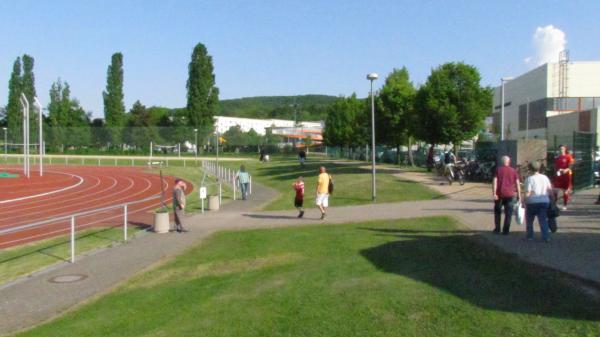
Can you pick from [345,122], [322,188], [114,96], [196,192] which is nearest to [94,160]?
[114,96]

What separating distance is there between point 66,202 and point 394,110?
2535 cm

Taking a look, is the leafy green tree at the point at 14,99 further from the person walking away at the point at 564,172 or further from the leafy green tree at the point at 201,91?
the person walking away at the point at 564,172

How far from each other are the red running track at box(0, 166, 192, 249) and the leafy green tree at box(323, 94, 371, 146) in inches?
1060

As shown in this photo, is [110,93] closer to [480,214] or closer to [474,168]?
[474,168]

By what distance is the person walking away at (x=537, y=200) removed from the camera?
1081cm

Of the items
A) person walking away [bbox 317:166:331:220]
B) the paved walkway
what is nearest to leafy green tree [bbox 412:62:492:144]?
the paved walkway

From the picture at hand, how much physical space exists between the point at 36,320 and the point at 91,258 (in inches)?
185

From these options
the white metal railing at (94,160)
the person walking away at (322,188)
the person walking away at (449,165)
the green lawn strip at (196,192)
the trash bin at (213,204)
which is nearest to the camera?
the person walking away at (322,188)

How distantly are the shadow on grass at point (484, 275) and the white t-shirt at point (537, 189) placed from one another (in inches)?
47.5

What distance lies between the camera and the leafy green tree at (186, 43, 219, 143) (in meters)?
95.5

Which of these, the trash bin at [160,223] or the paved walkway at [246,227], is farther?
the trash bin at [160,223]

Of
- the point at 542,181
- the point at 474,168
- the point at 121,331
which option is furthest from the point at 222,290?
the point at 474,168

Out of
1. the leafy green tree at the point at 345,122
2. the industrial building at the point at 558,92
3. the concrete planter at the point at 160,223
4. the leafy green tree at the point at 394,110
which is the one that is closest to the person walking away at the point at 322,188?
the concrete planter at the point at 160,223

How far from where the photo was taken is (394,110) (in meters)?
44.7
